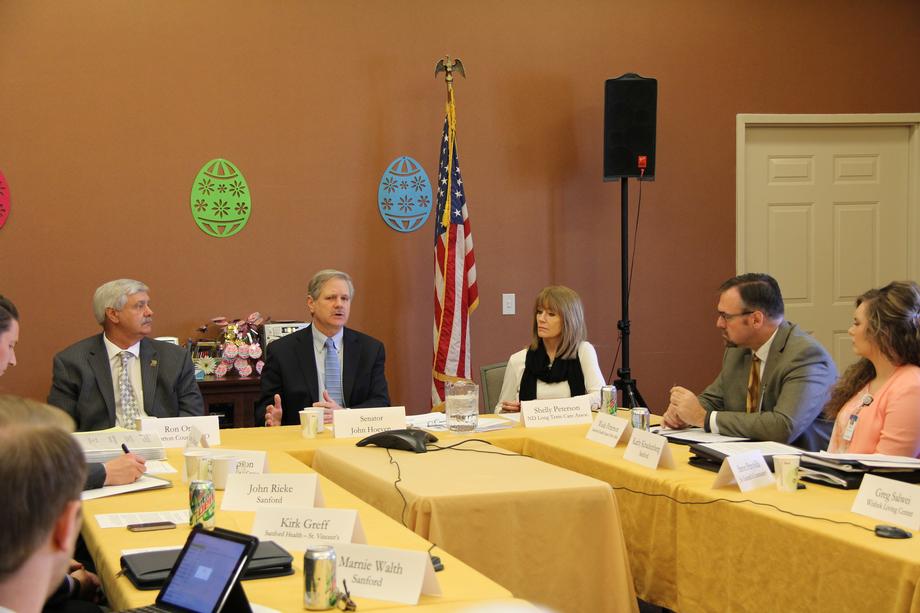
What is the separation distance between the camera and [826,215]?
21.7ft

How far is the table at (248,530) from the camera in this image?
5.88 ft

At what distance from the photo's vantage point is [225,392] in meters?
5.09

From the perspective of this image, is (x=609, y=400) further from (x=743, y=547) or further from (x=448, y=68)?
(x=448, y=68)

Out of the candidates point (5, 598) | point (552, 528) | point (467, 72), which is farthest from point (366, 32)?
point (5, 598)

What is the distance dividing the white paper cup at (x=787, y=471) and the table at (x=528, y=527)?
0.43 m

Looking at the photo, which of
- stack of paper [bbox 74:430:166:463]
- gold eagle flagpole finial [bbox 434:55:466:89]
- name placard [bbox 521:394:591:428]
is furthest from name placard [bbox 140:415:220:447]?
gold eagle flagpole finial [bbox 434:55:466:89]

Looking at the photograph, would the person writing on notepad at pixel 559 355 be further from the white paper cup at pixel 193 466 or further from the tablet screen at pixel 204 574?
the tablet screen at pixel 204 574

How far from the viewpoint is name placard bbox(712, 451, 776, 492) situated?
267 centimetres

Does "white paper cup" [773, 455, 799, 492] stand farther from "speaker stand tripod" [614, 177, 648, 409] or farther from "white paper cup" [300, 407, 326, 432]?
"speaker stand tripod" [614, 177, 648, 409]

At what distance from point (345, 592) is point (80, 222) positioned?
408 centimetres

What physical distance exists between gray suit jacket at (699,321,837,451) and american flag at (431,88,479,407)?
2.17 meters

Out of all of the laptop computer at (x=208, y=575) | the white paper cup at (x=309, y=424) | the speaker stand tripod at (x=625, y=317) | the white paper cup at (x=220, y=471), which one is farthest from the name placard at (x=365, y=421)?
the speaker stand tripod at (x=625, y=317)

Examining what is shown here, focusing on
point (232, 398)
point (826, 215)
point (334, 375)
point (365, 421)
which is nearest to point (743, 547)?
point (365, 421)

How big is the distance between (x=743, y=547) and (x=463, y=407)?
1.45m
